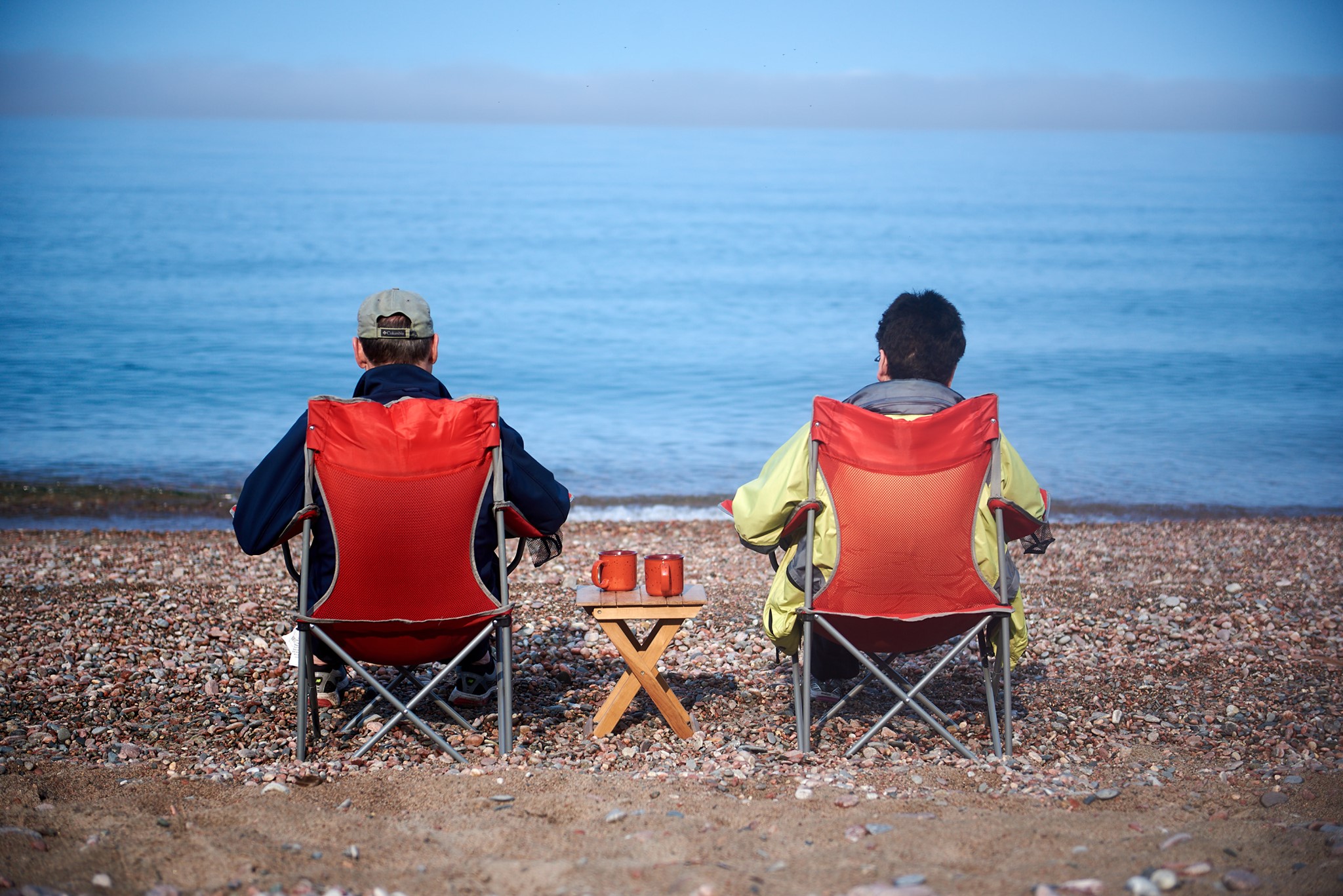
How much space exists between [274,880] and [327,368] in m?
19.3

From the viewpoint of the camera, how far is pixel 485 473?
12.5 ft

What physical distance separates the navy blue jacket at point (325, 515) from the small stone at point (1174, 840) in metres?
2.16

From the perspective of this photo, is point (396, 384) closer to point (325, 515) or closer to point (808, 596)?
point (325, 515)

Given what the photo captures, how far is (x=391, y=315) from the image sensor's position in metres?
4.06

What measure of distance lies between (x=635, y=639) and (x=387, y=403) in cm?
127

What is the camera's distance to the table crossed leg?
13.2 ft

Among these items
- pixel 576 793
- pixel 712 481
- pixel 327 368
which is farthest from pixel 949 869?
pixel 327 368

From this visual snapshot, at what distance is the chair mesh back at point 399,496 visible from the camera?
12.1ft

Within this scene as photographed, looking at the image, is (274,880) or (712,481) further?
(712,481)

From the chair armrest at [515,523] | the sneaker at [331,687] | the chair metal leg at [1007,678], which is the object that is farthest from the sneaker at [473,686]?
the chair metal leg at [1007,678]

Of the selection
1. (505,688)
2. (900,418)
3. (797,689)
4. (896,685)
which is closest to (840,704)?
(797,689)

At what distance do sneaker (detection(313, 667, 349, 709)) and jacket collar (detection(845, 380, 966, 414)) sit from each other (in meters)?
2.41

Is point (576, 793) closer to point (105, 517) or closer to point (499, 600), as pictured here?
point (499, 600)

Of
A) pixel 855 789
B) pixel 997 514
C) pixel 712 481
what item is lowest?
pixel 712 481
